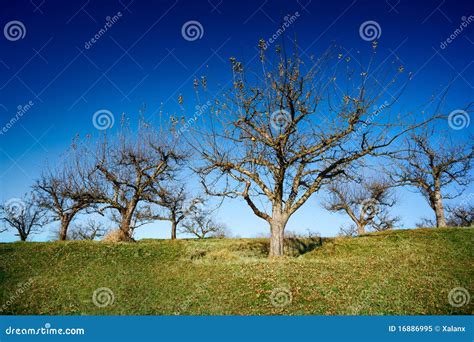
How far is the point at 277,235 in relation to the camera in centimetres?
1527

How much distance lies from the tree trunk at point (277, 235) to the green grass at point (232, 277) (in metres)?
1.03

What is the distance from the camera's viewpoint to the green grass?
9.29 meters

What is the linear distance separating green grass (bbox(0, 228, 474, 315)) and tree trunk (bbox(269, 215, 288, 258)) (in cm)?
103

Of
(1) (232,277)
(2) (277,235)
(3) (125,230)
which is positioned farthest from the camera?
(3) (125,230)

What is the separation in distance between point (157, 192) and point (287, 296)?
55.4 feet

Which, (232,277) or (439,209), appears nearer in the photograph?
(232,277)

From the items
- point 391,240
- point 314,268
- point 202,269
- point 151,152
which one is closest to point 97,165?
point 151,152

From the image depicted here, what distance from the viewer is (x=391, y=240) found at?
58.9 ft

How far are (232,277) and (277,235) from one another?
4.39 meters

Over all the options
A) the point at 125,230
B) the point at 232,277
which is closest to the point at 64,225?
the point at 125,230

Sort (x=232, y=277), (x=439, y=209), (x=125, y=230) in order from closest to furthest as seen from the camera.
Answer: (x=232, y=277)
(x=125, y=230)
(x=439, y=209)

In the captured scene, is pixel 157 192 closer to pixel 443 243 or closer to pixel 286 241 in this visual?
pixel 286 241

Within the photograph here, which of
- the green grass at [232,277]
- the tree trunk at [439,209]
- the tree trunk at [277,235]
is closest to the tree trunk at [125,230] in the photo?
the green grass at [232,277]

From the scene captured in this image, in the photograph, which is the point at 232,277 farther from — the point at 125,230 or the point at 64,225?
the point at 64,225
